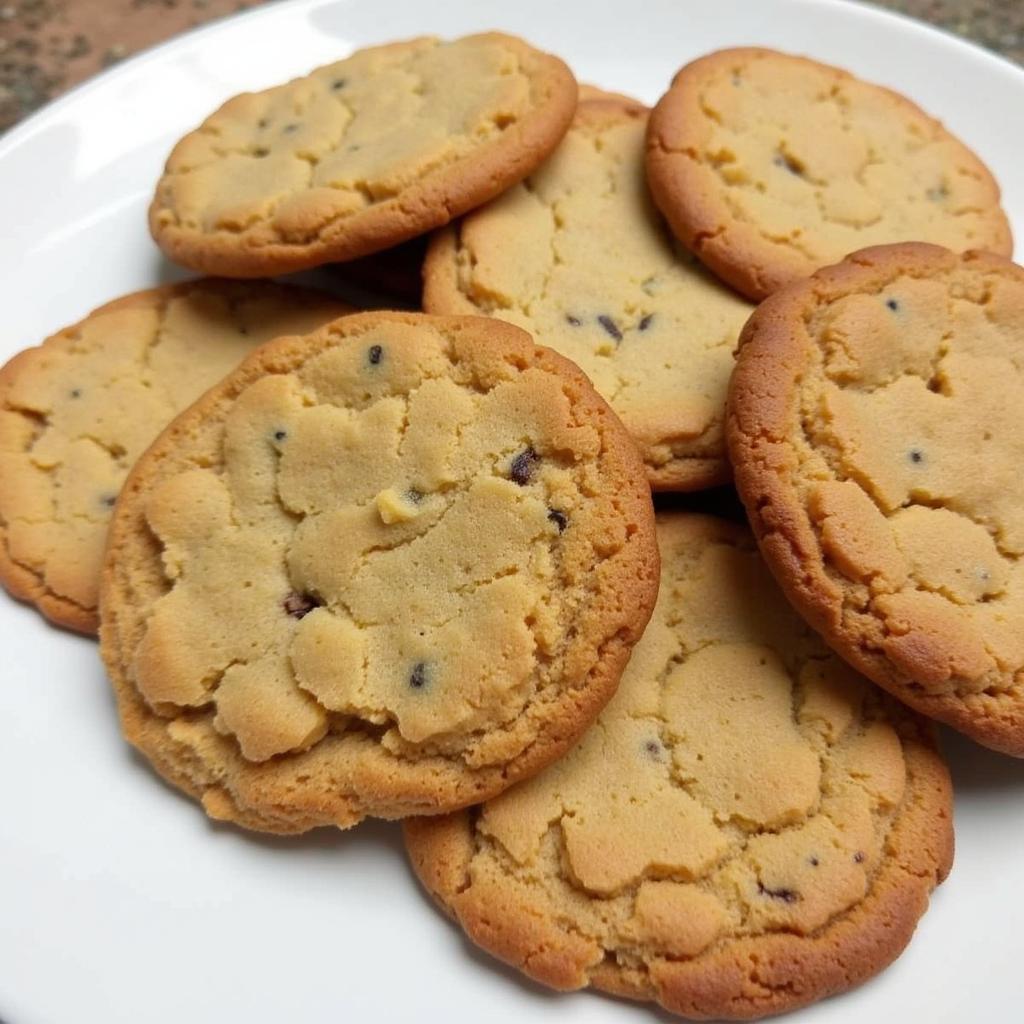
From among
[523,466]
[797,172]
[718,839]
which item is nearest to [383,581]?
[523,466]

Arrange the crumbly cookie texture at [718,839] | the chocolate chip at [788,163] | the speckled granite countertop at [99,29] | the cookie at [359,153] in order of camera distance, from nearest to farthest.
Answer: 1. the crumbly cookie texture at [718,839]
2. the cookie at [359,153]
3. the chocolate chip at [788,163]
4. the speckled granite countertop at [99,29]

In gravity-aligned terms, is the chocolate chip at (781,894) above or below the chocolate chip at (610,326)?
below

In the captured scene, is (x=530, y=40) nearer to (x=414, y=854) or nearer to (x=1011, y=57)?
(x=1011, y=57)

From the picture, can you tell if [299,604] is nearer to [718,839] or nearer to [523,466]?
[523,466]

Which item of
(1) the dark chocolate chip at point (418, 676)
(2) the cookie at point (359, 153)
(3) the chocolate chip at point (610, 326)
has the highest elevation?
(2) the cookie at point (359, 153)

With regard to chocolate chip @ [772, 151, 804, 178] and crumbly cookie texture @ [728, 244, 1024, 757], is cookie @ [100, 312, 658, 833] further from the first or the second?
chocolate chip @ [772, 151, 804, 178]

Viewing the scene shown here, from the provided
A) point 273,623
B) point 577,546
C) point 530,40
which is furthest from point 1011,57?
point 273,623

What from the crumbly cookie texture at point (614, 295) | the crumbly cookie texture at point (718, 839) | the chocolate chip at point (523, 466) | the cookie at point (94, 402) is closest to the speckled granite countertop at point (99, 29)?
the cookie at point (94, 402)

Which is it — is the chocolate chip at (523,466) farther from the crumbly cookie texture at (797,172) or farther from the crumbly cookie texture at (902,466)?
the crumbly cookie texture at (797,172)
